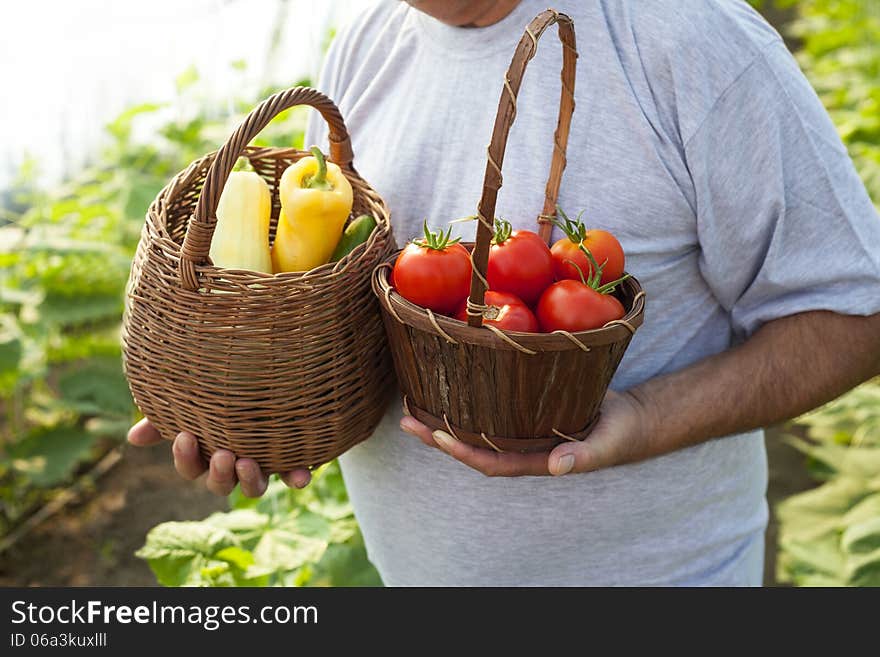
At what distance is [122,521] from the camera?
357 centimetres

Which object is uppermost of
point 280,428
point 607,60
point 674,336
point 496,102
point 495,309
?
point 607,60

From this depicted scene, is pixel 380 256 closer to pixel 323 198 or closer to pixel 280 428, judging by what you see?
pixel 323 198

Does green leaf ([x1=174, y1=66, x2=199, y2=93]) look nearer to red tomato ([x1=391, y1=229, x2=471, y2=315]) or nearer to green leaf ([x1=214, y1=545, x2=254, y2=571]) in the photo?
green leaf ([x1=214, y1=545, x2=254, y2=571])

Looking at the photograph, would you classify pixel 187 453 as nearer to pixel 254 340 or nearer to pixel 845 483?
pixel 254 340

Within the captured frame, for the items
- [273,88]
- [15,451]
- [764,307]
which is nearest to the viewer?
[764,307]

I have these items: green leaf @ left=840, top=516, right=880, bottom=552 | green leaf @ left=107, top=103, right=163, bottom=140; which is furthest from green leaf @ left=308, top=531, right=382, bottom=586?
green leaf @ left=107, top=103, right=163, bottom=140

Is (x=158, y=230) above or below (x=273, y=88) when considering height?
above

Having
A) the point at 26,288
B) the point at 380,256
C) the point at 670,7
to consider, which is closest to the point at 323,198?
the point at 380,256

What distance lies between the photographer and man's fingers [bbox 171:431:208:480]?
1.39 meters

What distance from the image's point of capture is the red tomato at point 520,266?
1.23m

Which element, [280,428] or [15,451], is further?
[15,451]

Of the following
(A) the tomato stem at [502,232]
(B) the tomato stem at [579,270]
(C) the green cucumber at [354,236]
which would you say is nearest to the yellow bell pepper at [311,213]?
(C) the green cucumber at [354,236]

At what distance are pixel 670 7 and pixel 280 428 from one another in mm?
839

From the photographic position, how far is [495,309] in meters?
1.17
